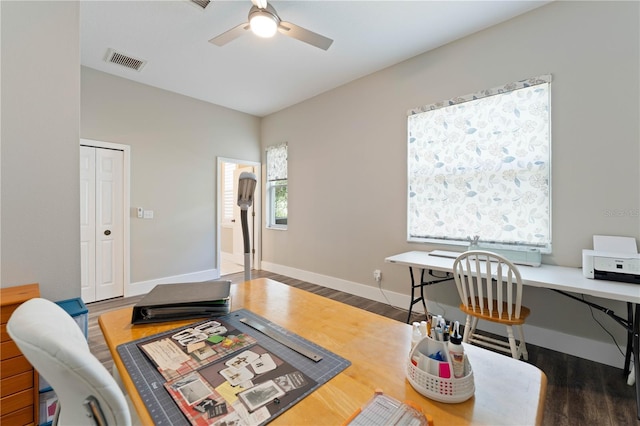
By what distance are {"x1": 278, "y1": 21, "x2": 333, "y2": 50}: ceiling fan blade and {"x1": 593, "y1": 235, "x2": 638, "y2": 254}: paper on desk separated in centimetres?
263

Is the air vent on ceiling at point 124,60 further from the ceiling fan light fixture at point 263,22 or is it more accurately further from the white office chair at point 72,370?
the white office chair at point 72,370

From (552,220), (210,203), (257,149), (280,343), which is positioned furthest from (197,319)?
(257,149)

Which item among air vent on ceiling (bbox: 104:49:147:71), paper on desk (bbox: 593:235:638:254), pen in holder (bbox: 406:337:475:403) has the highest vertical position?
air vent on ceiling (bbox: 104:49:147:71)

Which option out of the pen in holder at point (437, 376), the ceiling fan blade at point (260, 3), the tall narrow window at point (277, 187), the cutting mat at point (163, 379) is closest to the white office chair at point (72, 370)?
the cutting mat at point (163, 379)

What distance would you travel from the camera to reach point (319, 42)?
2293 millimetres

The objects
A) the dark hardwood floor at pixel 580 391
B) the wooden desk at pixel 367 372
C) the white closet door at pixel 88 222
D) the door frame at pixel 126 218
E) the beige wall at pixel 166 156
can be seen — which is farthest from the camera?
the door frame at pixel 126 218

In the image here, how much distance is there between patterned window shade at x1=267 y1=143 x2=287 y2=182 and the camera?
484cm

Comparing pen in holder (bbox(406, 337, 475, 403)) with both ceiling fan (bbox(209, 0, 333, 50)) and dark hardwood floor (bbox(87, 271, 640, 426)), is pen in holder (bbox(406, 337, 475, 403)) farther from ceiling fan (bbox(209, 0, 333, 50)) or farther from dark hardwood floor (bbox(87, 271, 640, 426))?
ceiling fan (bbox(209, 0, 333, 50))

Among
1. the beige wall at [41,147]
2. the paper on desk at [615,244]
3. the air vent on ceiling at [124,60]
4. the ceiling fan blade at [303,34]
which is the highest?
the air vent on ceiling at [124,60]

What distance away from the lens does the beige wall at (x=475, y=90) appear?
2.10 meters

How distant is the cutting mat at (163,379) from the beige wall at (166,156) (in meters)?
3.47

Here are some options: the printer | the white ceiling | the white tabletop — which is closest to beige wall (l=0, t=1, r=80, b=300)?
the white ceiling

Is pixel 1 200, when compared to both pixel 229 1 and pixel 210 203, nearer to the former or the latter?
pixel 229 1

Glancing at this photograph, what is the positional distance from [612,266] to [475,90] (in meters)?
1.87
